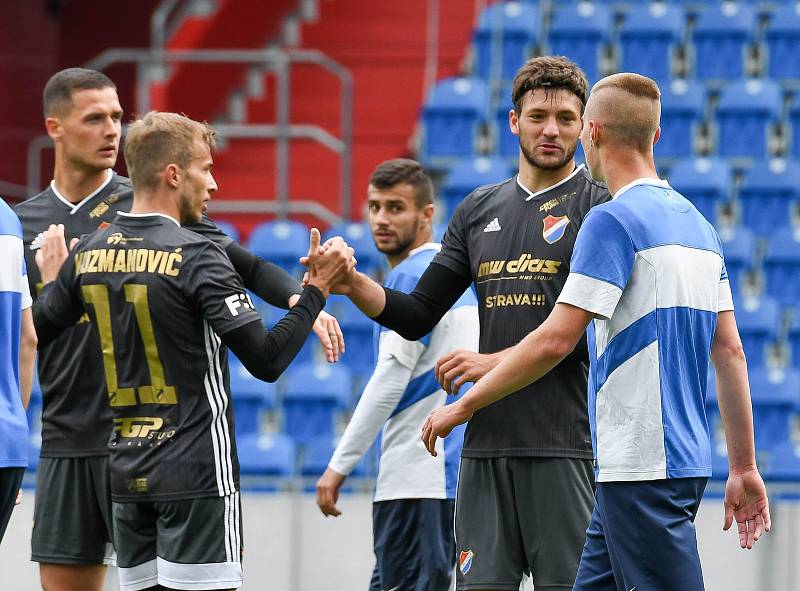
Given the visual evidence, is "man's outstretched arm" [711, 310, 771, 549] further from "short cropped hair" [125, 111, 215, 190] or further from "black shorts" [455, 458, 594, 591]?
"short cropped hair" [125, 111, 215, 190]

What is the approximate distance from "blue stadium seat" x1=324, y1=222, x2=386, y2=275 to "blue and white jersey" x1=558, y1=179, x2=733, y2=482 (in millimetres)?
6592

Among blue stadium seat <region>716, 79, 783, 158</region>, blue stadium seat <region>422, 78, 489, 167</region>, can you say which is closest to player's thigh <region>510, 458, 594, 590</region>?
blue stadium seat <region>422, 78, 489, 167</region>

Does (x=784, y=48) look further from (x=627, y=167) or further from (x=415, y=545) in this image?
(x=627, y=167)

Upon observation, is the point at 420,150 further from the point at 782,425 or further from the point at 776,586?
the point at 776,586

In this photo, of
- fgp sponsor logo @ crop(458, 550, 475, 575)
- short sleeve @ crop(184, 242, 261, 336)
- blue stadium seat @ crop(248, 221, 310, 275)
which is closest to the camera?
short sleeve @ crop(184, 242, 261, 336)

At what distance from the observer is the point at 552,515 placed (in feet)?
14.4

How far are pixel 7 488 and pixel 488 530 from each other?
148 centimetres

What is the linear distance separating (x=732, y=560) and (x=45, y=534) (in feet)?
12.3

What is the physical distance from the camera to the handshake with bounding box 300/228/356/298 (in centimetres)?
436

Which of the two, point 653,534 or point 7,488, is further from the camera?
point 7,488

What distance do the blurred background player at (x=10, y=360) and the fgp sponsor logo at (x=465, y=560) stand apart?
55.0 inches

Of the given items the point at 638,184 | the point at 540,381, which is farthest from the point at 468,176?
the point at 638,184

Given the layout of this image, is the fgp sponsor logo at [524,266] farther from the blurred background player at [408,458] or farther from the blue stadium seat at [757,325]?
the blue stadium seat at [757,325]

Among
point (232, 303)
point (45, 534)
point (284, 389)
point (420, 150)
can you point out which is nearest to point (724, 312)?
point (232, 303)
